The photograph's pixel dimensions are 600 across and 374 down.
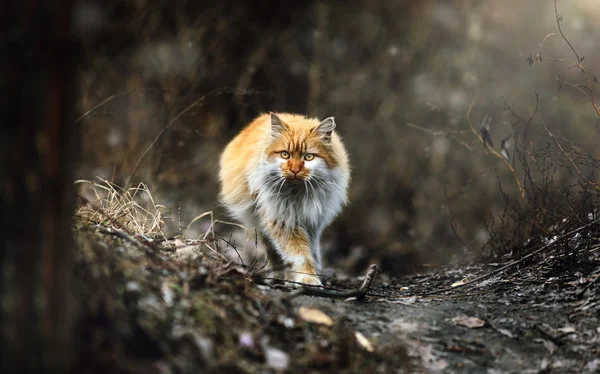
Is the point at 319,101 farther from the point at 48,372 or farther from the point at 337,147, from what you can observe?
the point at 48,372

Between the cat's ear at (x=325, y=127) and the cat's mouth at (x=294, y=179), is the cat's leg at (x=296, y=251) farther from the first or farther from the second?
the cat's ear at (x=325, y=127)

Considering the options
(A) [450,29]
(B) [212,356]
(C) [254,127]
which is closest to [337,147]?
(C) [254,127]

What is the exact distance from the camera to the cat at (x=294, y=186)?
4.48m

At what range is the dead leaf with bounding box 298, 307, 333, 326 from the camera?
288 centimetres

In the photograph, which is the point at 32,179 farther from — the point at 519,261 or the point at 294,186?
the point at 519,261

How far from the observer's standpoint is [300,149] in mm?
4484

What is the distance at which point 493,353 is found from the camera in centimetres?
284

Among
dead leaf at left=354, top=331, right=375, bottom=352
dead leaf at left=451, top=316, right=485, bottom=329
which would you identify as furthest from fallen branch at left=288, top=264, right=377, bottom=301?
dead leaf at left=451, top=316, right=485, bottom=329

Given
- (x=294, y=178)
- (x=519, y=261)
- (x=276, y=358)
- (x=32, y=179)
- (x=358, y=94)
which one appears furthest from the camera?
(x=358, y=94)

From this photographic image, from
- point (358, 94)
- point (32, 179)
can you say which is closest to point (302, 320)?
point (32, 179)

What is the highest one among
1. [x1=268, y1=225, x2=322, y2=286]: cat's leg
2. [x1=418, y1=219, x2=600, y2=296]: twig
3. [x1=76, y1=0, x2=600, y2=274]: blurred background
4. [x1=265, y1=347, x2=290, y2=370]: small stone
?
A: [x1=76, y1=0, x2=600, y2=274]: blurred background

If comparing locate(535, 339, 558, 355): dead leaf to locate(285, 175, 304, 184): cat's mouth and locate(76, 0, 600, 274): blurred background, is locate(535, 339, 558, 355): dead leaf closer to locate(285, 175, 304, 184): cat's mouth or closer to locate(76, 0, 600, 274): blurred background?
locate(285, 175, 304, 184): cat's mouth

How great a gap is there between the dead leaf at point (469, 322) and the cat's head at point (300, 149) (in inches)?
68.1

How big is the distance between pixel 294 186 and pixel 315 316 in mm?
1845
